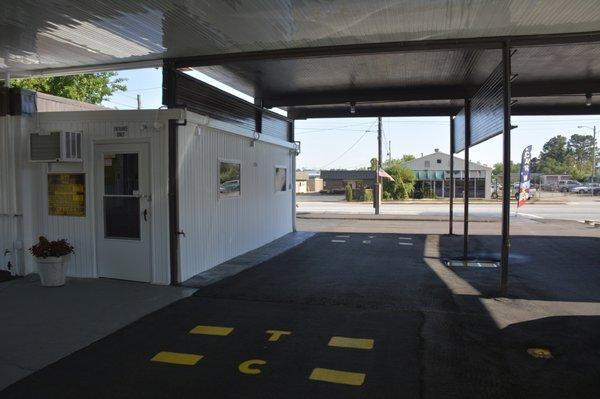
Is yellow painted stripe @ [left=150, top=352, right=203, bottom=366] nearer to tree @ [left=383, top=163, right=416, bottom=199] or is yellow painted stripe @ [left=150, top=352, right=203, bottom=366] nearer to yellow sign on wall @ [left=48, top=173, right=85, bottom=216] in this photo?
yellow sign on wall @ [left=48, top=173, right=85, bottom=216]

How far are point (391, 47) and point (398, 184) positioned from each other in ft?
131

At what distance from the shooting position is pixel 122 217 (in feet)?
25.9

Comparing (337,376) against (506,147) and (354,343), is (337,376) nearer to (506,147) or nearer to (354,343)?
(354,343)

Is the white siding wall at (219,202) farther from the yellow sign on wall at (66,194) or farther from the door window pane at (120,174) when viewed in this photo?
the yellow sign on wall at (66,194)

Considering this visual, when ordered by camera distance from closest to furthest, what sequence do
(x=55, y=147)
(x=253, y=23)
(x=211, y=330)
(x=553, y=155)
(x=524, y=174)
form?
(x=211, y=330) < (x=253, y=23) < (x=55, y=147) < (x=524, y=174) < (x=553, y=155)

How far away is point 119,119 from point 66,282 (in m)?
2.67

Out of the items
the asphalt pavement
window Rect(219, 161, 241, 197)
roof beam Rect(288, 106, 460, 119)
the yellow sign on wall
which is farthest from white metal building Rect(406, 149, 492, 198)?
the yellow sign on wall

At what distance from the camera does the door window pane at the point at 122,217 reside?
308 inches

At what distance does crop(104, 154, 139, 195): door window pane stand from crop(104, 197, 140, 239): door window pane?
0.47 ft

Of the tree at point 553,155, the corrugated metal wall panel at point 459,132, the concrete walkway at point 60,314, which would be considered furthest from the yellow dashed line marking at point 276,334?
the tree at point 553,155

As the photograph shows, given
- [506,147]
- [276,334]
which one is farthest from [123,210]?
[506,147]

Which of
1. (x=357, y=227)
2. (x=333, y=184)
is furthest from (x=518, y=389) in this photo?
(x=333, y=184)

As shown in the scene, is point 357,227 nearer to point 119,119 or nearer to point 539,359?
point 119,119

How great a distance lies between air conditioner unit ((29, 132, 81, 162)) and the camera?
7570 mm
